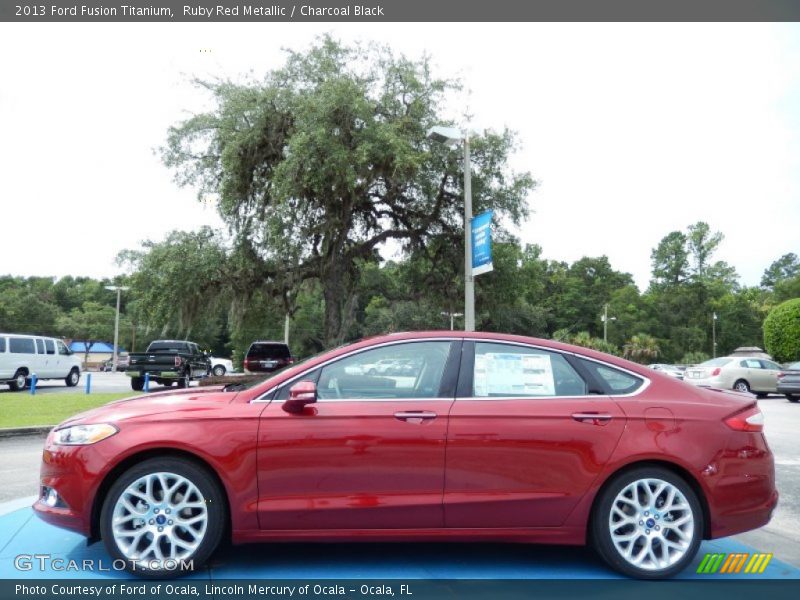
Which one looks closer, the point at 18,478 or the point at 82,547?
the point at 82,547

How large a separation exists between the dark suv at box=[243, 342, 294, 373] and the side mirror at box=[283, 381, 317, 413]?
2078cm

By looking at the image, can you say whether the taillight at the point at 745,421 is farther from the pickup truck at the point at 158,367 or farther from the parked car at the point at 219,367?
the parked car at the point at 219,367

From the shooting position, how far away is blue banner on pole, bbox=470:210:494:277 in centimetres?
1163

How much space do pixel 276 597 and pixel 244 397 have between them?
1.20m

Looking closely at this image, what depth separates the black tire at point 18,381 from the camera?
2186 centimetres

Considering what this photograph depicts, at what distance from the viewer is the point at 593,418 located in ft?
13.6

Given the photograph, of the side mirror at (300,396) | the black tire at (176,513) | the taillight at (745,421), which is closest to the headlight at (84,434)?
the black tire at (176,513)

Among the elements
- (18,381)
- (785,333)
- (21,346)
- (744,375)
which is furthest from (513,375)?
(785,333)

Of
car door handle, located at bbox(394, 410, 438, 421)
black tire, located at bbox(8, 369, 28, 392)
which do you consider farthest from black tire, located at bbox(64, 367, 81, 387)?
car door handle, located at bbox(394, 410, 438, 421)

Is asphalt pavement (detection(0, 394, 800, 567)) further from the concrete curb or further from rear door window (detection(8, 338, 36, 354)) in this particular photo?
rear door window (detection(8, 338, 36, 354))

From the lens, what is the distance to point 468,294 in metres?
11.9

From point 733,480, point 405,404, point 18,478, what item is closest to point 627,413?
point 733,480

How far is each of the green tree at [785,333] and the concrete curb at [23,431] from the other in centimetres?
3856

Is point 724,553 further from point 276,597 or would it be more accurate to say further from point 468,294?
point 468,294
